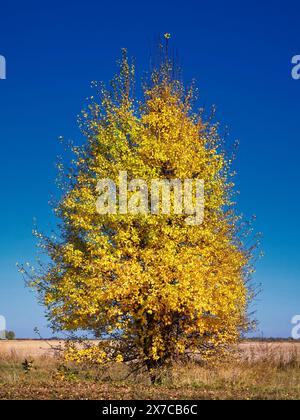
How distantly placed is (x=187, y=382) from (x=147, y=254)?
14.1 feet

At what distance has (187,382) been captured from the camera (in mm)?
19344

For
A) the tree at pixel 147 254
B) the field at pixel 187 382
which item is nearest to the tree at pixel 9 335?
the field at pixel 187 382

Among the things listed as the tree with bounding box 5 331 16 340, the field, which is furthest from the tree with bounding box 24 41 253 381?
the tree with bounding box 5 331 16 340

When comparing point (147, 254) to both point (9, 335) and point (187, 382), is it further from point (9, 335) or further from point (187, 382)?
point (9, 335)

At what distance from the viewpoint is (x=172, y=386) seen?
1853cm

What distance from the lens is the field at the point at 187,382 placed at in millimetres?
16391

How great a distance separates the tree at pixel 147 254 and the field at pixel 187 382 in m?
0.90

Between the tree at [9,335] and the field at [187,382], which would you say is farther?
the tree at [9,335]

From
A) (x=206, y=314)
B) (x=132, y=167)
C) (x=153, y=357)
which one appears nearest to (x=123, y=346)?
(x=153, y=357)

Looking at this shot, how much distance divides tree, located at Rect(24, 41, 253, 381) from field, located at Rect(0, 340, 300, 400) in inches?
35.4

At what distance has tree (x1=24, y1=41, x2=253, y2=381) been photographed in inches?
784

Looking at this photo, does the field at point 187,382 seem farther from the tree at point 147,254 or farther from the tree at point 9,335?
the tree at point 9,335

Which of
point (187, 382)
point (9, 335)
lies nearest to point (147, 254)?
point (187, 382)
